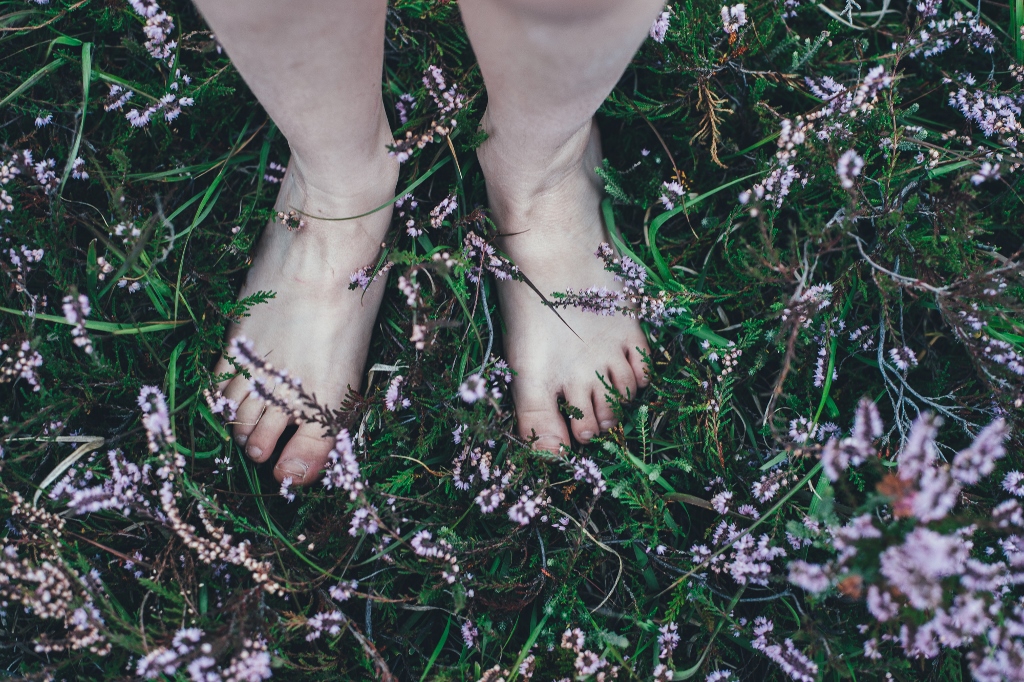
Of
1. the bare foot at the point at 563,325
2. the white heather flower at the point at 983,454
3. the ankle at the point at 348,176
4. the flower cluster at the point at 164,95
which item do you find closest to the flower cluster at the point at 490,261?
the bare foot at the point at 563,325

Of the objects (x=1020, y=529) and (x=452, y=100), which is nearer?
(x=1020, y=529)

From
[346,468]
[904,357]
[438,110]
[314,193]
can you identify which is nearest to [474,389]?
[346,468]

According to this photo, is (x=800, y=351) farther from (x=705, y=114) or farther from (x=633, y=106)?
(x=633, y=106)

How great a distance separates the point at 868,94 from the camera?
4.92ft

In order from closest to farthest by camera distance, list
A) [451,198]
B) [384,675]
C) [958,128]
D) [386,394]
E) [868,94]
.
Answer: [384,675] < [868,94] < [386,394] < [451,198] < [958,128]

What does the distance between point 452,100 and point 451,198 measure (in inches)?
9.7

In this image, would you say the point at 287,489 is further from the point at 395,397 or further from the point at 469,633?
the point at 469,633

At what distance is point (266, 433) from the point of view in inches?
69.2

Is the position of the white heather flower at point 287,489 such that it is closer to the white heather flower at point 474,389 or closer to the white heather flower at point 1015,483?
the white heather flower at point 474,389

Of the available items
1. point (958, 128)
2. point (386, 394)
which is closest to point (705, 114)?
point (958, 128)

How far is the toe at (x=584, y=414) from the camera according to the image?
1.85 metres

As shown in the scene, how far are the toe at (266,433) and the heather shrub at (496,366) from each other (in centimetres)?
6

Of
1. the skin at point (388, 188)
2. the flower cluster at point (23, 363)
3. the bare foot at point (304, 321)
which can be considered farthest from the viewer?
the bare foot at point (304, 321)

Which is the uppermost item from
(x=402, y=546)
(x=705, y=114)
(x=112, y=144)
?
(x=705, y=114)
